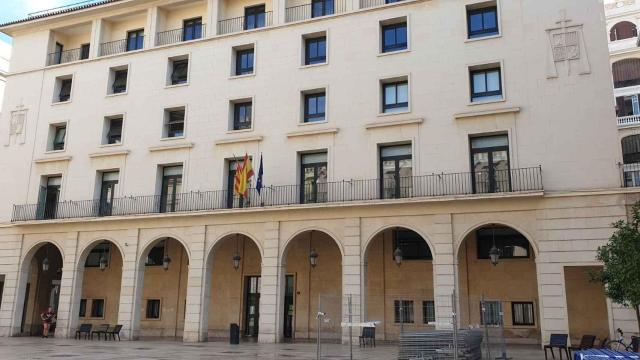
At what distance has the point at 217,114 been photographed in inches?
1125

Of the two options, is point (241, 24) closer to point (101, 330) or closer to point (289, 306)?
point (289, 306)

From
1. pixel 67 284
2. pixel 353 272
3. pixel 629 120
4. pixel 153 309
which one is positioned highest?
pixel 629 120

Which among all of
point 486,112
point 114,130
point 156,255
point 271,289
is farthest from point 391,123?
point 114,130

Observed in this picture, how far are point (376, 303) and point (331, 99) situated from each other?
31.1ft

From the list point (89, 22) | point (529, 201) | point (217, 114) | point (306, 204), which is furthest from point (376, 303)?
point (89, 22)

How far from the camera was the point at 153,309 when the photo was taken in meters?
30.4

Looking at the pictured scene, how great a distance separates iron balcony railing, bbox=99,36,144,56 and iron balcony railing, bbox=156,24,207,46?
1522 mm

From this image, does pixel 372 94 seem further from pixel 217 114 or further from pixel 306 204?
pixel 217 114

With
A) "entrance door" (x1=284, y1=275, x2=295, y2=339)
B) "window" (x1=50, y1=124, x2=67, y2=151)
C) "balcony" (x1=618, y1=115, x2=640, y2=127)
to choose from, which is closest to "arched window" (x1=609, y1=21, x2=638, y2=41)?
"balcony" (x1=618, y1=115, x2=640, y2=127)

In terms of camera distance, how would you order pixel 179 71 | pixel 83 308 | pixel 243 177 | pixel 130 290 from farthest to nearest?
pixel 83 308 < pixel 179 71 < pixel 130 290 < pixel 243 177

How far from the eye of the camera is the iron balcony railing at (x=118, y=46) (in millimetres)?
32125

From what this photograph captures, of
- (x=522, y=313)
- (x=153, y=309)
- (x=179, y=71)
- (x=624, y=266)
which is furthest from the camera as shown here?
(x=179, y=71)

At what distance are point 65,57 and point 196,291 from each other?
1711 cm

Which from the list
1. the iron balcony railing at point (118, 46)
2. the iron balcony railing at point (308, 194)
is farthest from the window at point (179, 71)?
the iron balcony railing at point (308, 194)
